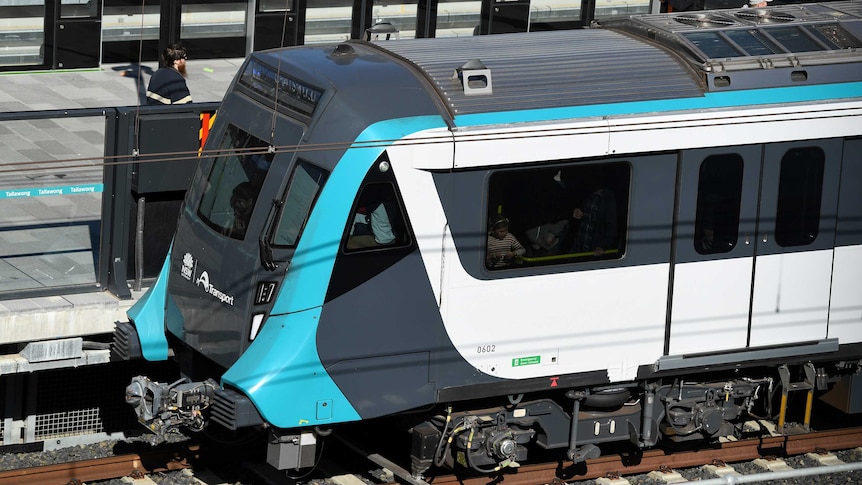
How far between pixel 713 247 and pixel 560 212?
132cm

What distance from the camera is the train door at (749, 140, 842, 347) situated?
38.6 ft

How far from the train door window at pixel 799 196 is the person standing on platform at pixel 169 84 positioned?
5.59 m

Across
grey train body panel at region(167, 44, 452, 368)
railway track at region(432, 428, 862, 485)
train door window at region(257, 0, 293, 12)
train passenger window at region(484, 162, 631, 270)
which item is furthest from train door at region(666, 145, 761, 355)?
train door window at region(257, 0, 293, 12)

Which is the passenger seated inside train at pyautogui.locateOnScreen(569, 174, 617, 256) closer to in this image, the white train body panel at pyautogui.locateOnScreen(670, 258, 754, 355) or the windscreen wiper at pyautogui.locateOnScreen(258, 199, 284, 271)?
→ the white train body panel at pyautogui.locateOnScreen(670, 258, 754, 355)

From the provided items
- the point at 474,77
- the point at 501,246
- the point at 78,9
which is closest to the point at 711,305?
the point at 501,246

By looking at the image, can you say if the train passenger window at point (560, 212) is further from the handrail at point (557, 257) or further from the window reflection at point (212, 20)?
the window reflection at point (212, 20)

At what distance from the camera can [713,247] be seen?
11617 millimetres

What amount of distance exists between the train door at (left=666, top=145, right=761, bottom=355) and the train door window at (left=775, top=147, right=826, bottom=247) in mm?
269

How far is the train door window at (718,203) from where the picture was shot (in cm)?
1151

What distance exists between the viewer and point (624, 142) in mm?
11109

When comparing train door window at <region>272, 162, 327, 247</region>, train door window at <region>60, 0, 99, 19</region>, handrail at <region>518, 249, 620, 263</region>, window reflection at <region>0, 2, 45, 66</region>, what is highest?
train door window at <region>60, 0, 99, 19</region>

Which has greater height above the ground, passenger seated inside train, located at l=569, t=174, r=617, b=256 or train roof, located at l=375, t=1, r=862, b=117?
train roof, located at l=375, t=1, r=862, b=117

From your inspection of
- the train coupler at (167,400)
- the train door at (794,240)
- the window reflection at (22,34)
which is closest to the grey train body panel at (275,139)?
the train coupler at (167,400)

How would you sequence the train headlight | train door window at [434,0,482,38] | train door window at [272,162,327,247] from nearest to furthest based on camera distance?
train door window at [272,162,327,247] → the train headlight → train door window at [434,0,482,38]
